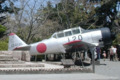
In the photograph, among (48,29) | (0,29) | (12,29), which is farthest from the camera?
(12,29)

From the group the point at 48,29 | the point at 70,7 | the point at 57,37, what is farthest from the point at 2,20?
the point at 57,37

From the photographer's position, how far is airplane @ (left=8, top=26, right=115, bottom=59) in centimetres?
1614

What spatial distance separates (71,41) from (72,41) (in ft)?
2.95

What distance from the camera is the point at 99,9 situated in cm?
3045

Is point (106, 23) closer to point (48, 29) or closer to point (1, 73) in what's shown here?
point (48, 29)

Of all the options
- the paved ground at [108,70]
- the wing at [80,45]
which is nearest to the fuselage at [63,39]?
the wing at [80,45]

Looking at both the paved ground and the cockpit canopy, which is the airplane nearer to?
the cockpit canopy

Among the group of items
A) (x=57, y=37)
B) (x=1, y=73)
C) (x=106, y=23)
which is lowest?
(x=1, y=73)

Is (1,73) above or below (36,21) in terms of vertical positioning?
below

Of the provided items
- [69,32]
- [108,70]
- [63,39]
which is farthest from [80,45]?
[108,70]

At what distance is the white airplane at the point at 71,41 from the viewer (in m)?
16.1

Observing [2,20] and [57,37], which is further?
[2,20]

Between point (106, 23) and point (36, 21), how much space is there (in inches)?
483

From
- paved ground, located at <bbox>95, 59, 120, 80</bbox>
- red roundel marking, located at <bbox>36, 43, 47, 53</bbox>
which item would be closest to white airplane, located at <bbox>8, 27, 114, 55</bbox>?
red roundel marking, located at <bbox>36, 43, 47, 53</bbox>
